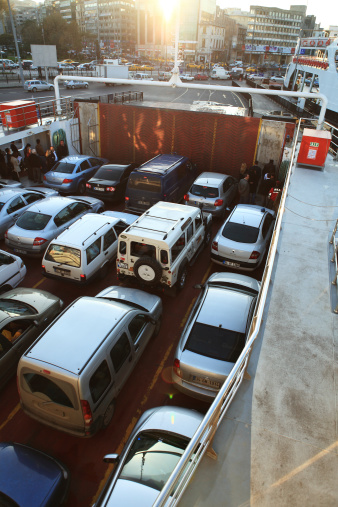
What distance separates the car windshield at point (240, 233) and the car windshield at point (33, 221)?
555cm

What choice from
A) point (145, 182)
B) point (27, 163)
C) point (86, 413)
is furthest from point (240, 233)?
point (27, 163)

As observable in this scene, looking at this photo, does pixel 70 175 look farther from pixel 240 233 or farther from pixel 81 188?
pixel 240 233

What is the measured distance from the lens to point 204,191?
43.2ft

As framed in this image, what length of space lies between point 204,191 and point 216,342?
26.0 ft

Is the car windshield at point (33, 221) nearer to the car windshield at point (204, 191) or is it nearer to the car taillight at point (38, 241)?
the car taillight at point (38, 241)

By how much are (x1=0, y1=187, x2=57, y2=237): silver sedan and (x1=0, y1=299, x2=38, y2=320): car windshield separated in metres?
4.90

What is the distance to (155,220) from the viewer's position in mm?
9180

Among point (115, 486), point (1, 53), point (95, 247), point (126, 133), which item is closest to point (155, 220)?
point (95, 247)

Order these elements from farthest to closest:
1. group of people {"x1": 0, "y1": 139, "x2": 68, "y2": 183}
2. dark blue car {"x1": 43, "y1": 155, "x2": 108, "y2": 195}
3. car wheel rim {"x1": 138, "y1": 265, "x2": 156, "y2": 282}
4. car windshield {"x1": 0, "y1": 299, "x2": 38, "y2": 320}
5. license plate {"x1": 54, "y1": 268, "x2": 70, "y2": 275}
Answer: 1. group of people {"x1": 0, "y1": 139, "x2": 68, "y2": 183}
2. dark blue car {"x1": 43, "y1": 155, "x2": 108, "y2": 195}
3. license plate {"x1": 54, "y1": 268, "x2": 70, "y2": 275}
4. car wheel rim {"x1": 138, "y1": 265, "x2": 156, "y2": 282}
5. car windshield {"x1": 0, "y1": 299, "x2": 38, "y2": 320}

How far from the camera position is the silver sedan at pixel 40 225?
1027 centimetres

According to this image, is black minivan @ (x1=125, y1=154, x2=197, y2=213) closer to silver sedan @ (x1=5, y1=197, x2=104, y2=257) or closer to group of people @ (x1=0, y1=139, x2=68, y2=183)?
silver sedan @ (x1=5, y1=197, x2=104, y2=257)

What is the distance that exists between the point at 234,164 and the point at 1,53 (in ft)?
258

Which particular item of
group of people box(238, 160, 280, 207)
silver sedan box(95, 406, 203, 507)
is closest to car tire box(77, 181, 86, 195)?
group of people box(238, 160, 280, 207)

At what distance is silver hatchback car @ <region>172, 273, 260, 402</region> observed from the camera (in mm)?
6012
